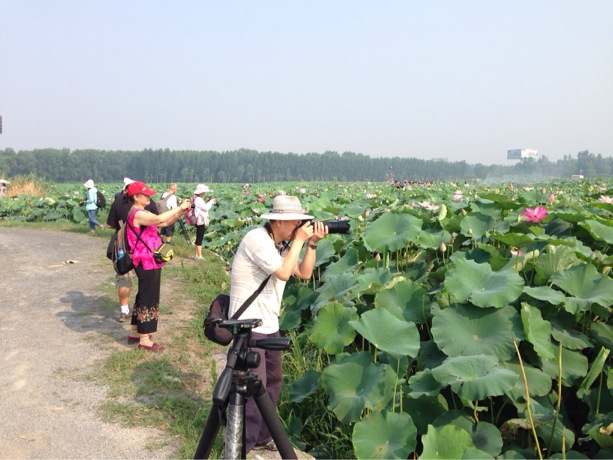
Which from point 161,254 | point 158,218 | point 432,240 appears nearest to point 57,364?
point 161,254

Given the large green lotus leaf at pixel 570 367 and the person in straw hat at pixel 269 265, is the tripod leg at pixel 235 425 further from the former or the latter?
the large green lotus leaf at pixel 570 367

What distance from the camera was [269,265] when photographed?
2.54 m

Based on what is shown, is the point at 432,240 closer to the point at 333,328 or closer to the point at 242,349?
the point at 333,328

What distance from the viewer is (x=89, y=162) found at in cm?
7731

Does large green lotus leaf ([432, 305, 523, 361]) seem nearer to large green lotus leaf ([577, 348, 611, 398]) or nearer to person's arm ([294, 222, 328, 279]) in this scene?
large green lotus leaf ([577, 348, 611, 398])

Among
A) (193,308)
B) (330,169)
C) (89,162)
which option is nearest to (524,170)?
(330,169)

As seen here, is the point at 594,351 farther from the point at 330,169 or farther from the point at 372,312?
the point at 330,169

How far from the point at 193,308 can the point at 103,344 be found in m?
1.38

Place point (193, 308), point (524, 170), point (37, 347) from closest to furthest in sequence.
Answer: point (37, 347) → point (193, 308) → point (524, 170)

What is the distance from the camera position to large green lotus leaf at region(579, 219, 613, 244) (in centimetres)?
367

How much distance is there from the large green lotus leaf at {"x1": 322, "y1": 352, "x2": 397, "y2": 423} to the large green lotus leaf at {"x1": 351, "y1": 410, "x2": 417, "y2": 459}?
73mm

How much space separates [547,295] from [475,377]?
2.66 feet

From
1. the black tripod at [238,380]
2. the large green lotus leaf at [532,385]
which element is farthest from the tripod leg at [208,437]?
the large green lotus leaf at [532,385]

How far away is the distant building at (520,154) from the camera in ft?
351
